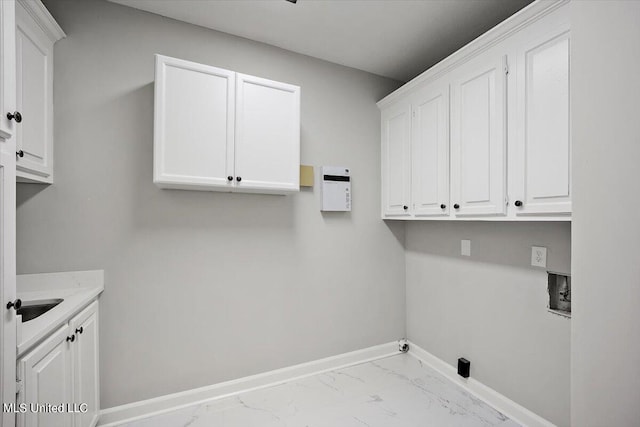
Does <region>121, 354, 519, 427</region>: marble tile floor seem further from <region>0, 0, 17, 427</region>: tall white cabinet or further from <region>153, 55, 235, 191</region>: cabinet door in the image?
<region>153, 55, 235, 191</region>: cabinet door

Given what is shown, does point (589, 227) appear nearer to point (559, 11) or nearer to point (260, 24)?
point (559, 11)

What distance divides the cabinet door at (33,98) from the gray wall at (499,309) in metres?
2.71

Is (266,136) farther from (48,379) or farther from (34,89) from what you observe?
(48,379)

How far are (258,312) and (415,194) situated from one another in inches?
61.9

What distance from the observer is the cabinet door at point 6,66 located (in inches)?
34.9

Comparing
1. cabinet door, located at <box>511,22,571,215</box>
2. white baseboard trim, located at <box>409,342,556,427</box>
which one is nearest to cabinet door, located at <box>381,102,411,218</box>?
cabinet door, located at <box>511,22,571,215</box>

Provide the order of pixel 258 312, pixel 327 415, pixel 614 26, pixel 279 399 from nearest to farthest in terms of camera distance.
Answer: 1. pixel 614 26
2. pixel 327 415
3. pixel 279 399
4. pixel 258 312

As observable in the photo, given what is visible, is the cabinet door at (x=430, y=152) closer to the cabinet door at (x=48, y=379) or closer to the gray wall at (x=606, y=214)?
the gray wall at (x=606, y=214)

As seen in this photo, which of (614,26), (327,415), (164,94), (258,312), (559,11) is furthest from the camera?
(258,312)

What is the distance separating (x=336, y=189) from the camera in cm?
244

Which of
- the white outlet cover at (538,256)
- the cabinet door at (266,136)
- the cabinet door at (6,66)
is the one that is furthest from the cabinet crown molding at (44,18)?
the white outlet cover at (538,256)

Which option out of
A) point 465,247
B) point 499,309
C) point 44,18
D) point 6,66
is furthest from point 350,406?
point 44,18

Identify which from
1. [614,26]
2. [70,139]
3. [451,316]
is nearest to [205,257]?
[70,139]

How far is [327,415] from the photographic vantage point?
1821 millimetres
